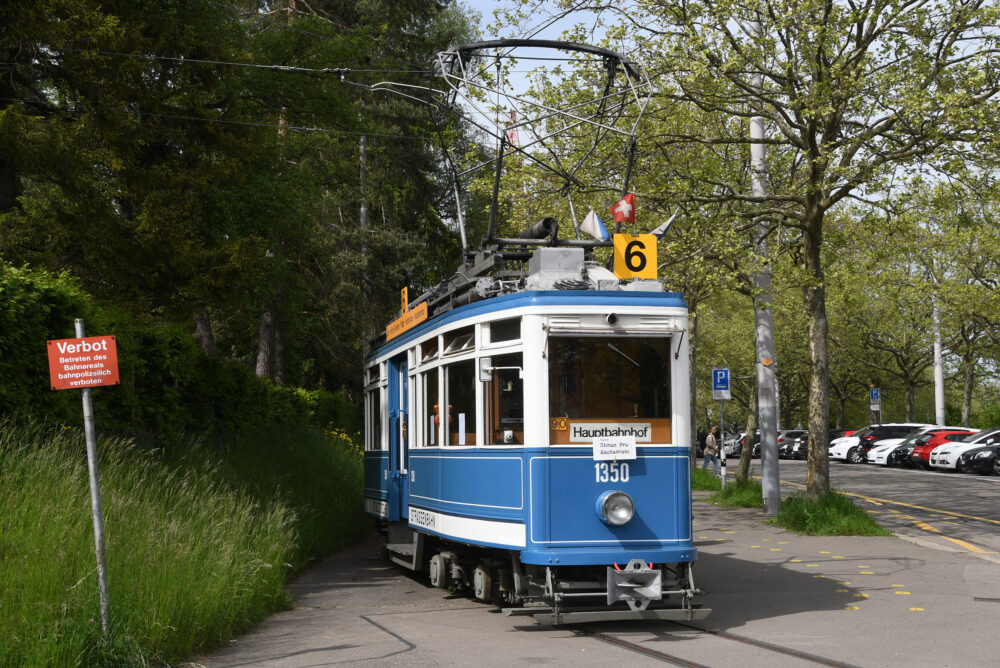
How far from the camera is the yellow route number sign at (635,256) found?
10781 mm

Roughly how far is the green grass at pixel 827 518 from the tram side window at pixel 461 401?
8898 mm

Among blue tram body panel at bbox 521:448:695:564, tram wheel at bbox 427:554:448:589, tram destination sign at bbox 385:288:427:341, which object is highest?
tram destination sign at bbox 385:288:427:341

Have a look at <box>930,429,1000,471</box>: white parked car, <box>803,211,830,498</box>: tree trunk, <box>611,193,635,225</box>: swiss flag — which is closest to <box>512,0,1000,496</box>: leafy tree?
<box>803,211,830,498</box>: tree trunk

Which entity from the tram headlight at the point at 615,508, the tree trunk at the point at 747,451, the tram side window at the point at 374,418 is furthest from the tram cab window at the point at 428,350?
the tree trunk at the point at 747,451

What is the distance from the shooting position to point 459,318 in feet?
36.1

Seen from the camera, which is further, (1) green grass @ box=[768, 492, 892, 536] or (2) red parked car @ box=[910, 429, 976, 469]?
(2) red parked car @ box=[910, 429, 976, 469]

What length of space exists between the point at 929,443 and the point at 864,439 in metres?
7.43

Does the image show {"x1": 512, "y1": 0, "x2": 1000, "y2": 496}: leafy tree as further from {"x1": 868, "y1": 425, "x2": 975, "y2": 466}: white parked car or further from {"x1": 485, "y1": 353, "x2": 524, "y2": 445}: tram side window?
{"x1": 868, "y1": 425, "x2": 975, "y2": 466}: white parked car

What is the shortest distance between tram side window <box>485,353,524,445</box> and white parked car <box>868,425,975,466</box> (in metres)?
35.3

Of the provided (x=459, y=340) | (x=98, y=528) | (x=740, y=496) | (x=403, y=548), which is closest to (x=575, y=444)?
(x=459, y=340)

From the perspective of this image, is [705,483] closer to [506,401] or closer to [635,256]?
[635,256]

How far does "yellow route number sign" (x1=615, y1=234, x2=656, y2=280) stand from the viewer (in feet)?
35.4

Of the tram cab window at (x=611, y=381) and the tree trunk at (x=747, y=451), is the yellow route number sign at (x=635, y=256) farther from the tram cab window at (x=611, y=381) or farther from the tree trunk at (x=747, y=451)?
the tree trunk at (x=747, y=451)

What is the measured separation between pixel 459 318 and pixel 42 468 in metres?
4.03
